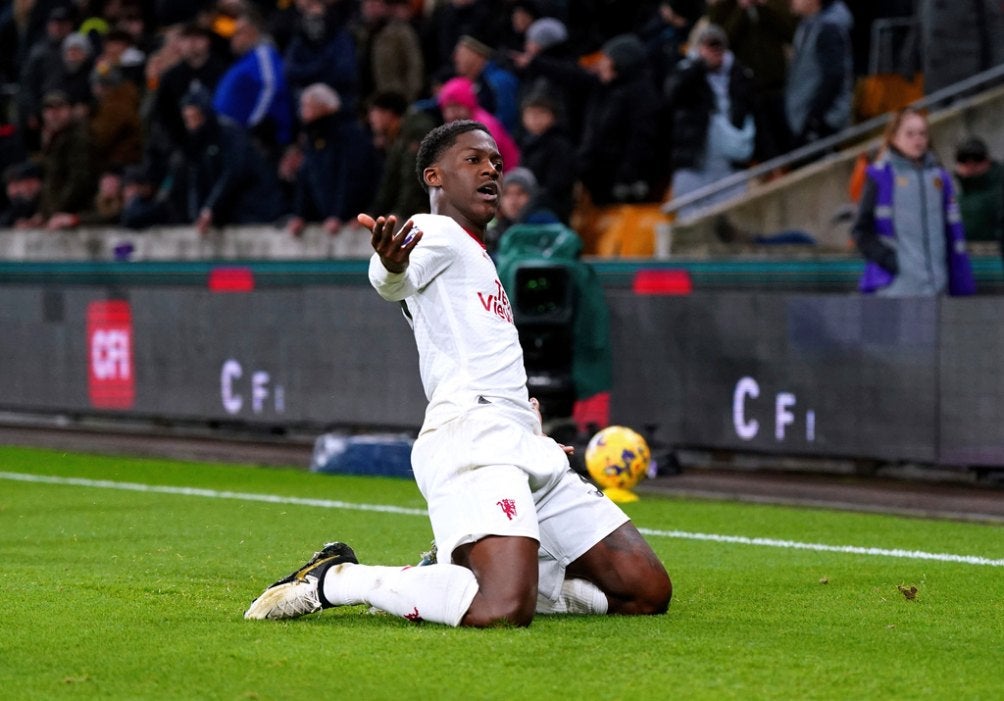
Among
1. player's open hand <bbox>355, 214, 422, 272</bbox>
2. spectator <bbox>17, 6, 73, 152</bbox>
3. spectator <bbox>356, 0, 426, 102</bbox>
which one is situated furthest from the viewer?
spectator <bbox>17, 6, 73, 152</bbox>

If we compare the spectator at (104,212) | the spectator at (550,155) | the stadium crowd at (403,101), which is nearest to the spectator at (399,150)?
the stadium crowd at (403,101)

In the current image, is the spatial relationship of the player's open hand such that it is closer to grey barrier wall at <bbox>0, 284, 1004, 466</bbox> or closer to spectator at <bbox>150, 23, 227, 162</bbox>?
grey barrier wall at <bbox>0, 284, 1004, 466</bbox>

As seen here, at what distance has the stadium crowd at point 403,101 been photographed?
1564cm

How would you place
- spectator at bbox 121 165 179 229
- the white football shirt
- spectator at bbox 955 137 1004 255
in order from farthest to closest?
spectator at bbox 121 165 179 229 → spectator at bbox 955 137 1004 255 → the white football shirt

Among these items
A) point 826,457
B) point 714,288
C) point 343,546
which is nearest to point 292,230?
point 714,288

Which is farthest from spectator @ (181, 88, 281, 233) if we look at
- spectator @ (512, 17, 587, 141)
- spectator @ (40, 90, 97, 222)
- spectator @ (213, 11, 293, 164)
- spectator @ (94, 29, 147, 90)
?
spectator @ (512, 17, 587, 141)

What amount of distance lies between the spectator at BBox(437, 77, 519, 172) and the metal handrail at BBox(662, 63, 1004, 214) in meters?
1.34

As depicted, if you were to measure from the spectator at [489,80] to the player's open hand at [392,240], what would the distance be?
32.1 ft

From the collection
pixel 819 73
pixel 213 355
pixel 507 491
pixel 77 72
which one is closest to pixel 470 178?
pixel 507 491

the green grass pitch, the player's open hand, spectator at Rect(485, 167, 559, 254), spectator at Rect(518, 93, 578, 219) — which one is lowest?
the green grass pitch

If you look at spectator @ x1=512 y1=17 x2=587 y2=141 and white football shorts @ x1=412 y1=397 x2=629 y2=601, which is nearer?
white football shorts @ x1=412 y1=397 x2=629 y2=601

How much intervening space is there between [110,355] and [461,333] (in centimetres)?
1149

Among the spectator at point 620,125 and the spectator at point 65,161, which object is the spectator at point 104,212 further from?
the spectator at point 620,125

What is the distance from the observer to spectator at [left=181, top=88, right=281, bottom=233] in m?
18.5
